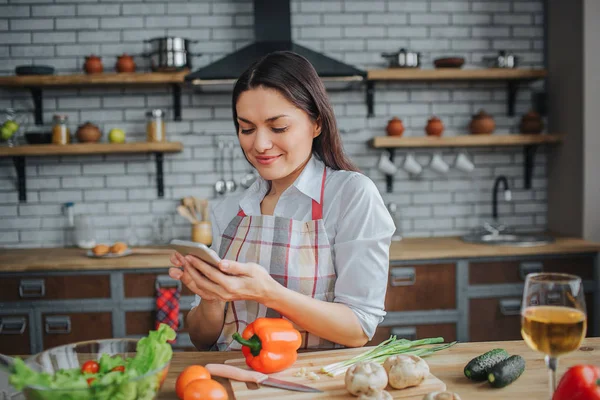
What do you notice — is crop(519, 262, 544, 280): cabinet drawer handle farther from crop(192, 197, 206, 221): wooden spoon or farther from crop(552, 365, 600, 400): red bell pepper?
crop(552, 365, 600, 400): red bell pepper

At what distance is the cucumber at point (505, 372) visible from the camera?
1181 mm

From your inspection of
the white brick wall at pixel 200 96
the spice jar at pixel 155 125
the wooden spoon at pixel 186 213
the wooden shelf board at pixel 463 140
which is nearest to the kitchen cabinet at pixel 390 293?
A: the wooden spoon at pixel 186 213

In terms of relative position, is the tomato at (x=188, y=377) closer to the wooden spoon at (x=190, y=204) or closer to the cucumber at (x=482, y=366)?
the cucumber at (x=482, y=366)

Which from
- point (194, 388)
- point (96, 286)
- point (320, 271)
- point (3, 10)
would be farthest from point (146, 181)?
point (194, 388)

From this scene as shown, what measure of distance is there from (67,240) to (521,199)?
11.0ft

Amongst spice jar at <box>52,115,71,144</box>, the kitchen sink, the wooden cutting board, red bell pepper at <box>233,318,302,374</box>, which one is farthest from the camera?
spice jar at <box>52,115,71,144</box>

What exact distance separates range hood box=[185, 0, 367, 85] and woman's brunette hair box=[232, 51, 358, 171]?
1.60m

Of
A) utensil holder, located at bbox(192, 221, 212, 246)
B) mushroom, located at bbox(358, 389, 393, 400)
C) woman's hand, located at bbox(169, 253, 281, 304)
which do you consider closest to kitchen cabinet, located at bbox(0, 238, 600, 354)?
utensil holder, located at bbox(192, 221, 212, 246)

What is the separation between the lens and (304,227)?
65.6 inches

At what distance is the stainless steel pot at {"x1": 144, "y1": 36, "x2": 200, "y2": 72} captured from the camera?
3.54 m

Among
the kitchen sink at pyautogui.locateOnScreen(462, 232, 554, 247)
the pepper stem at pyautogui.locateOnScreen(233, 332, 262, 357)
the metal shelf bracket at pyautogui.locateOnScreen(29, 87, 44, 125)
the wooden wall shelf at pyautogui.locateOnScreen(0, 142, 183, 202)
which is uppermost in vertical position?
the metal shelf bracket at pyautogui.locateOnScreen(29, 87, 44, 125)

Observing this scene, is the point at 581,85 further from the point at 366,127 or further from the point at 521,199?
the point at 366,127

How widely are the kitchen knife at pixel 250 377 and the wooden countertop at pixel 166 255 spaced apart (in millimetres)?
2010

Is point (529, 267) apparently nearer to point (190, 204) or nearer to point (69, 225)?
point (190, 204)
